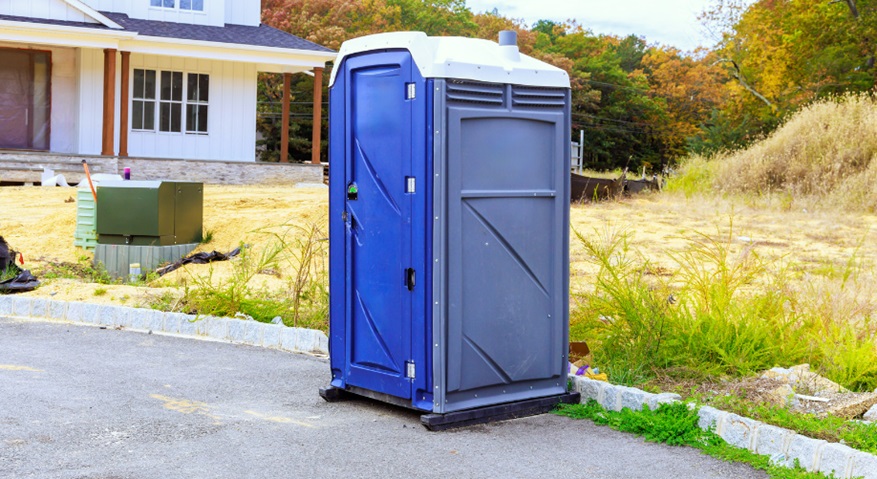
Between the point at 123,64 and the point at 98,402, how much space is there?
19703mm

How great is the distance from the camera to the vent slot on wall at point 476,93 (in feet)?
20.3

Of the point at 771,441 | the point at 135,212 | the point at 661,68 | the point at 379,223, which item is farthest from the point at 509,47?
the point at 661,68

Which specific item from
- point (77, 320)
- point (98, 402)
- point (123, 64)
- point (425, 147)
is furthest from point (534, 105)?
point (123, 64)

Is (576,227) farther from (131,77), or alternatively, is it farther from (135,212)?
(131,77)

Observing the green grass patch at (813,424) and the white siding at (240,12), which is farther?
the white siding at (240,12)

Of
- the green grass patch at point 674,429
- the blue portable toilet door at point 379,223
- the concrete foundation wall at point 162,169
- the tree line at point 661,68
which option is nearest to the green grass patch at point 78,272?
the blue portable toilet door at point 379,223

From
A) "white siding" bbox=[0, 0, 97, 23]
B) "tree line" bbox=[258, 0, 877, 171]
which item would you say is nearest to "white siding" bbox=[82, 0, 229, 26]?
"white siding" bbox=[0, 0, 97, 23]

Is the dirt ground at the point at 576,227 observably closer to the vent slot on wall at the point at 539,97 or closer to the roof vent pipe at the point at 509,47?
the vent slot on wall at the point at 539,97

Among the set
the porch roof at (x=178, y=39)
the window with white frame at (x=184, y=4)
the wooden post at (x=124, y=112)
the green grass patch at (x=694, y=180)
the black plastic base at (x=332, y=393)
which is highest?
the window with white frame at (x=184, y=4)

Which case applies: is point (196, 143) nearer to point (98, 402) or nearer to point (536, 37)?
point (98, 402)

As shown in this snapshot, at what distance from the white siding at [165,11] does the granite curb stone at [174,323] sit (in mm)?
18532

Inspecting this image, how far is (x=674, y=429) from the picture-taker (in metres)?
6.07

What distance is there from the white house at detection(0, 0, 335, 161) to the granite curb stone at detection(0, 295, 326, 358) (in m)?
15.0

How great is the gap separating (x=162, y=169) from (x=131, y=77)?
319cm
